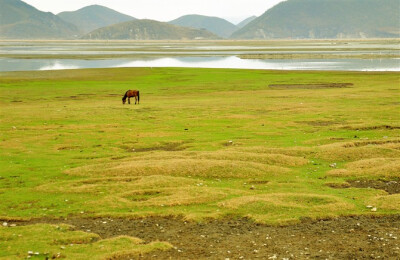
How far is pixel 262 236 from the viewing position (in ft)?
54.2

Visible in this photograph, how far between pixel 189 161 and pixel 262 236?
31.5 ft

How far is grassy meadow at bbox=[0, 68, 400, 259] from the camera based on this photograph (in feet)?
61.5

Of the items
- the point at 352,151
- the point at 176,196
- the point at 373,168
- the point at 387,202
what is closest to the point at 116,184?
the point at 176,196

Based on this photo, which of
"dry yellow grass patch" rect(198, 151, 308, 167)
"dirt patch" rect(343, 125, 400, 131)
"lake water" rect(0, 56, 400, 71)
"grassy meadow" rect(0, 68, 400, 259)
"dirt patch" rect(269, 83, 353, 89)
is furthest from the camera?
"lake water" rect(0, 56, 400, 71)

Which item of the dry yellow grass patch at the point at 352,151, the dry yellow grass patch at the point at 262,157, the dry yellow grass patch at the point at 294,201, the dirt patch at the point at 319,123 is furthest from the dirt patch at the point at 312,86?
the dry yellow grass patch at the point at 294,201

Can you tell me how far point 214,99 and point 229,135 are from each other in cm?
2311

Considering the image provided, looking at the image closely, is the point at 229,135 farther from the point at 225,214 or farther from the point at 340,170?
the point at 225,214

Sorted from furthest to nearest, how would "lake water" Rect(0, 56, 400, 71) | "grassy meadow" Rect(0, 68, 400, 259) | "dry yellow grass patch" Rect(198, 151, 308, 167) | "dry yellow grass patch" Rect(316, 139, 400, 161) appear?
"lake water" Rect(0, 56, 400, 71), "dry yellow grass patch" Rect(316, 139, 400, 161), "dry yellow grass patch" Rect(198, 151, 308, 167), "grassy meadow" Rect(0, 68, 400, 259)

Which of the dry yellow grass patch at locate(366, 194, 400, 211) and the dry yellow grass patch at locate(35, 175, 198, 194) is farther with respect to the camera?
the dry yellow grass patch at locate(35, 175, 198, 194)

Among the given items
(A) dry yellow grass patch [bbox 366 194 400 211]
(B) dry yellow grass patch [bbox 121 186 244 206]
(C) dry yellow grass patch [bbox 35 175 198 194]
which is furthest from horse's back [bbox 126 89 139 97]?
(A) dry yellow grass patch [bbox 366 194 400 211]

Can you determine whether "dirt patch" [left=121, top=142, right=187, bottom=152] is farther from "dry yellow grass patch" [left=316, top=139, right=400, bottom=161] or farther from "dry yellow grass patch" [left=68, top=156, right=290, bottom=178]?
"dry yellow grass patch" [left=316, top=139, right=400, bottom=161]

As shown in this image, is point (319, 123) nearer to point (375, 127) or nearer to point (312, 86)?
point (375, 127)

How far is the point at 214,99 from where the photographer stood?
57.3 metres

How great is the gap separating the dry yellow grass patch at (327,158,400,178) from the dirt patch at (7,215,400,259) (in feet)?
19.4
